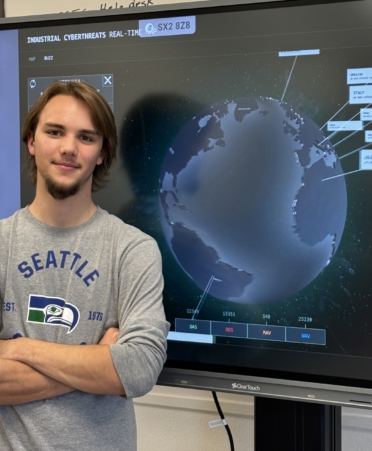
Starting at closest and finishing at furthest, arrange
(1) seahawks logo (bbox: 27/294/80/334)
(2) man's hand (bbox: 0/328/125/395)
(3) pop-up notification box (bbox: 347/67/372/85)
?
1. (2) man's hand (bbox: 0/328/125/395)
2. (1) seahawks logo (bbox: 27/294/80/334)
3. (3) pop-up notification box (bbox: 347/67/372/85)

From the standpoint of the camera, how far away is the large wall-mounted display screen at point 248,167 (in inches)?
58.5

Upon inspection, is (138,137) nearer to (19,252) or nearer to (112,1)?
(19,252)

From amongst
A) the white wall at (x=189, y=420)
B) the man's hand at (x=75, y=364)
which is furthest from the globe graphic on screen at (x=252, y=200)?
the white wall at (x=189, y=420)

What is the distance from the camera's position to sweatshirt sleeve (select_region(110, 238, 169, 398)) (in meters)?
1.23

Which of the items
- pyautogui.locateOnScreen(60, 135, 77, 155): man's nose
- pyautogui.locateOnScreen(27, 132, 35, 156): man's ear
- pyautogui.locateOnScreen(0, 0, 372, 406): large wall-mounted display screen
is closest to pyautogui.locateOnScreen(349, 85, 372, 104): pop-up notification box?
pyautogui.locateOnScreen(0, 0, 372, 406): large wall-mounted display screen

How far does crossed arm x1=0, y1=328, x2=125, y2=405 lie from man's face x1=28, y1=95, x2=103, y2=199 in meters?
0.41

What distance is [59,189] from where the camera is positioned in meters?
1.37

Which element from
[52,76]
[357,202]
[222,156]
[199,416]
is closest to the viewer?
[357,202]

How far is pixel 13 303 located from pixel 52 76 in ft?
2.68

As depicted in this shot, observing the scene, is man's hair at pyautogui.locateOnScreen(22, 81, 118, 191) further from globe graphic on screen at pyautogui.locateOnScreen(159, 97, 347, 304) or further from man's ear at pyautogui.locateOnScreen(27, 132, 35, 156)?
globe graphic on screen at pyautogui.locateOnScreen(159, 97, 347, 304)

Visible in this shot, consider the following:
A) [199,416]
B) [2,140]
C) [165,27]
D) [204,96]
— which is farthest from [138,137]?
[199,416]

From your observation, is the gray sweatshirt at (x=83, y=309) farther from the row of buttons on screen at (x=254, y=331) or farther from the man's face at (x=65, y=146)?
the row of buttons on screen at (x=254, y=331)

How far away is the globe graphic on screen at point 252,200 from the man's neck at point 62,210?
0.32 m

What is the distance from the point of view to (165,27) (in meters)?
1.64
